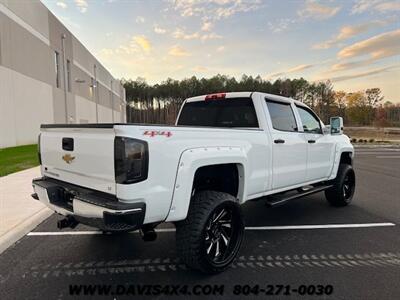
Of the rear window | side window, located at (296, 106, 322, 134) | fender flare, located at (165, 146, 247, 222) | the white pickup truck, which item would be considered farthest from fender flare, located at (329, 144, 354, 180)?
fender flare, located at (165, 146, 247, 222)

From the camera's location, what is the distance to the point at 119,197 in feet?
8.79

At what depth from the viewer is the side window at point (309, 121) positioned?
529 centimetres

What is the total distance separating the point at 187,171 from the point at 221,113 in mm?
2084

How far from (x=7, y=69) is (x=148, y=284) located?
19.3m

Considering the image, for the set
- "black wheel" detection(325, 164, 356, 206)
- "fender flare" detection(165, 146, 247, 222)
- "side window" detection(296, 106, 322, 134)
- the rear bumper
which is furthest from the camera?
"black wheel" detection(325, 164, 356, 206)

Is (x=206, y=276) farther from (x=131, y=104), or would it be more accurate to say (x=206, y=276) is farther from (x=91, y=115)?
(x=131, y=104)

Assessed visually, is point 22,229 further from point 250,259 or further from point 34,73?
point 34,73

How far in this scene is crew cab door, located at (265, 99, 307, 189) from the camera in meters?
4.32

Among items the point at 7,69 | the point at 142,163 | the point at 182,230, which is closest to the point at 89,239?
the point at 182,230

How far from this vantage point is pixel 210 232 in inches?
133

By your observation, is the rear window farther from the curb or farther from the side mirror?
the curb

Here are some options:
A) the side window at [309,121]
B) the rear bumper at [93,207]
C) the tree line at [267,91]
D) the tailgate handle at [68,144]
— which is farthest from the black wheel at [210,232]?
the tree line at [267,91]

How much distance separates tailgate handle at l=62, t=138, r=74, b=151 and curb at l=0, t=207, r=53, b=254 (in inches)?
71.9

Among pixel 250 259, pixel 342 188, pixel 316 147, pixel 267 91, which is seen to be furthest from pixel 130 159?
pixel 267 91
